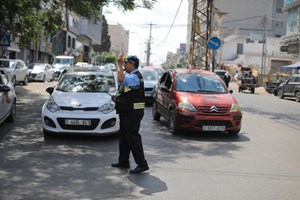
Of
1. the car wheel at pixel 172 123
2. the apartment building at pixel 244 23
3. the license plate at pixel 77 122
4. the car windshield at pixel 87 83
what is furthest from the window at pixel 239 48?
the license plate at pixel 77 122

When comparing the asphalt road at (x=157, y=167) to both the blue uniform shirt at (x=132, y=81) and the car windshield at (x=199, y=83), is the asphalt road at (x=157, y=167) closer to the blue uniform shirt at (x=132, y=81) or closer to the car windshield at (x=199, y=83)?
the car windshield at (x=199, y=83)

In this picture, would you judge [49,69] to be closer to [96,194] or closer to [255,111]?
[255,111]

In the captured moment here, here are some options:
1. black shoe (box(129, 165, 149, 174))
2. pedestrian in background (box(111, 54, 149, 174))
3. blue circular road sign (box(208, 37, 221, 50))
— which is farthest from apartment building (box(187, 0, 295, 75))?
black shoe (box(129, 165, 149, 174))

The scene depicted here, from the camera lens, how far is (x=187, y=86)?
35.8ft

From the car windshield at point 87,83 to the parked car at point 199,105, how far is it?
5.16 ft

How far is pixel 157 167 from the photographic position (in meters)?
6.92

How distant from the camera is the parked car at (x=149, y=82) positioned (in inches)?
671

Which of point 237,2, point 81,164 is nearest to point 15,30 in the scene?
point 81,164

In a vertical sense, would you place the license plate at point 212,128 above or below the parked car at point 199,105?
below

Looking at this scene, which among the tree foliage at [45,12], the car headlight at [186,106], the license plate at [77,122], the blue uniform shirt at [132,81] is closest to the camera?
the blue uniform shirt at [132,81]

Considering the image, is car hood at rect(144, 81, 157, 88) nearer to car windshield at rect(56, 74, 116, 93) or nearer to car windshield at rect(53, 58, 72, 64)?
car windshield at rect(56, 74, 116, 93)

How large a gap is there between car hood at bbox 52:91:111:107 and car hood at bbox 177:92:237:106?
6.45ft

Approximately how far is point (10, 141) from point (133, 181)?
3.65 m

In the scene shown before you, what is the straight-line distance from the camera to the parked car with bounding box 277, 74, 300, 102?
27.2m
